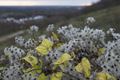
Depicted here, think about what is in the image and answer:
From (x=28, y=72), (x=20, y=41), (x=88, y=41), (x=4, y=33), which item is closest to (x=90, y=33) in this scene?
(x=88, y=41)

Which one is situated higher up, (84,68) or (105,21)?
(84,68)

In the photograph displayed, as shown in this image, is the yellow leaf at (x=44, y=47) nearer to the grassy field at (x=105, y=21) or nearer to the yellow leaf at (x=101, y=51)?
the yellow leaf at (x=101, y=51)

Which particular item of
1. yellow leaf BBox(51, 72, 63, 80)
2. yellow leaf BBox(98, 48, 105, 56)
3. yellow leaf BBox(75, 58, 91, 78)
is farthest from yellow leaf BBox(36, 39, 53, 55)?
yellow leaf BBox(98, 48, 105, 56)

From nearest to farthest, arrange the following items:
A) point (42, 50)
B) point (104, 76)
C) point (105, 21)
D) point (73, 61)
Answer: point (104, 76)
point (42, 50)
point (73, 61)
point (105, 21)

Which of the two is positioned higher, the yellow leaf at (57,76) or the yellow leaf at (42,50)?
the yellow leaf at (42,50)

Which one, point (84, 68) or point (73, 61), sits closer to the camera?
point (84, 68)

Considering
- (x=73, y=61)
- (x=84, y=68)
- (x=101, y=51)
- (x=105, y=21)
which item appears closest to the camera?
(x=84, y=68)

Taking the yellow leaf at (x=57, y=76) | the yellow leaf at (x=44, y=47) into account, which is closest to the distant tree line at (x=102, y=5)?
the yellow leaf at (x=44, y=47)

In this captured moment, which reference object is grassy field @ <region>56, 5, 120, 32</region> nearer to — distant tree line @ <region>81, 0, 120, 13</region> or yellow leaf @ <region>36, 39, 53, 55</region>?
yellow leaf @ <region>36, 39, 53, 55</region>

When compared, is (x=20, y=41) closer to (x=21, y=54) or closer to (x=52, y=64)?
(x=21, y=54)

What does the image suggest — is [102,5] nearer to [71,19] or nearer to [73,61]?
[71,19]

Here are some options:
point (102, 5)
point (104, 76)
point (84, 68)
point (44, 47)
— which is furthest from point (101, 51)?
point (102, 5)
